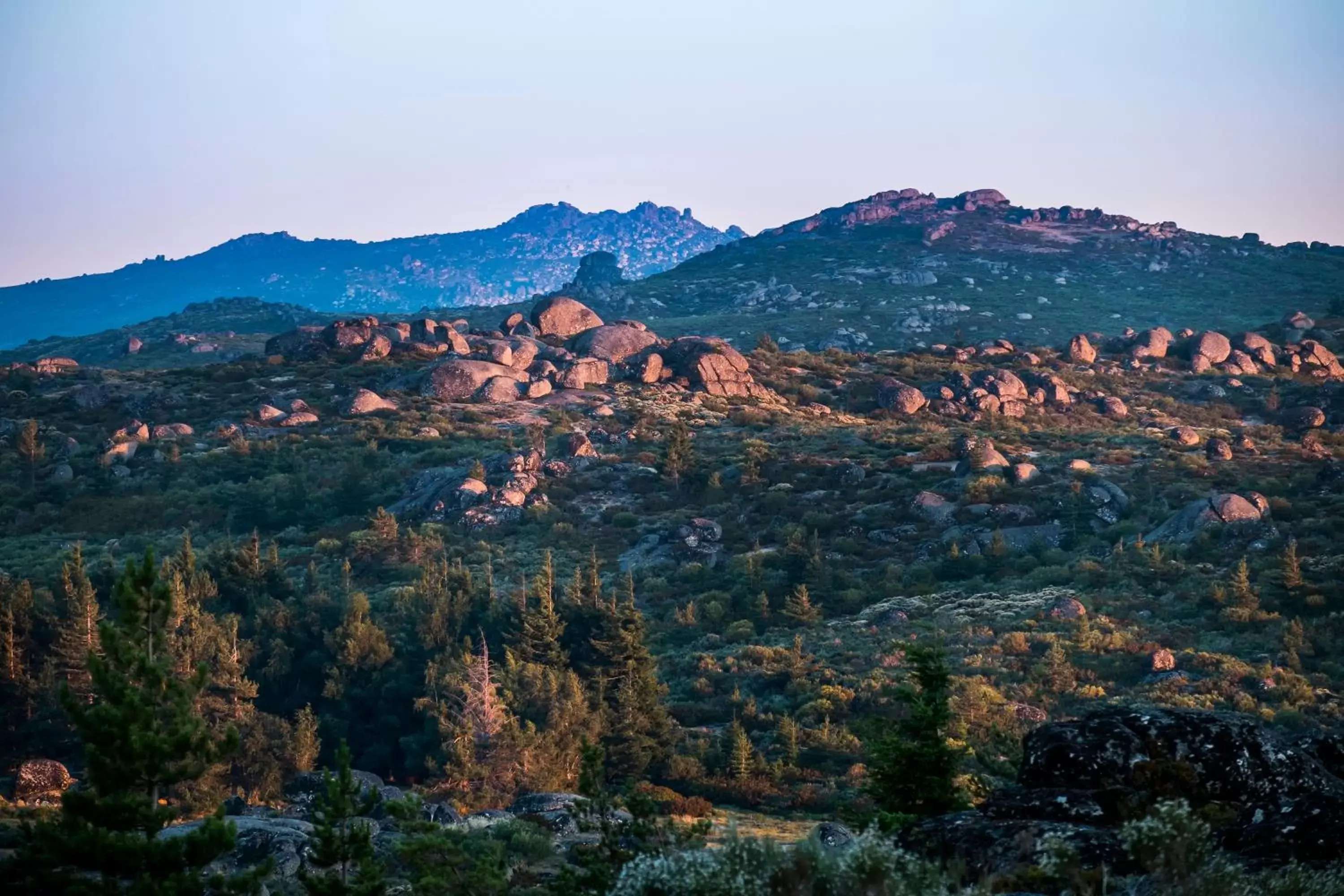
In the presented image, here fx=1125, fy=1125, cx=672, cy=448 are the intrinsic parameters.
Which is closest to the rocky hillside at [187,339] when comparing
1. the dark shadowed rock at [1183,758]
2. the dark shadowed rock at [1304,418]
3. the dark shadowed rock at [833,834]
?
the dark shadowed rock at [1304,418]

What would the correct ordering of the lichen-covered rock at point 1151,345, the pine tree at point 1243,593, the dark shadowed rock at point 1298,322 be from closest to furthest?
1. the pine tree at point 1243,593
2. the lichen-covered rock at point 1151,345
3. the dark shadowed rock at point 1298,322

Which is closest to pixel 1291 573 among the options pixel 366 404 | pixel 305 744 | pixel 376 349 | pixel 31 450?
pixel 305 744

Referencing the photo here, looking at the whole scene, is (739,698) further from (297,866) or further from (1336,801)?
(1336,801)

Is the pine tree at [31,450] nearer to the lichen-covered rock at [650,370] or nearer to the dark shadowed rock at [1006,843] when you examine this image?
the lichen-covered rock at [650,370]

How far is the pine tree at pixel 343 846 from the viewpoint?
43.8ft

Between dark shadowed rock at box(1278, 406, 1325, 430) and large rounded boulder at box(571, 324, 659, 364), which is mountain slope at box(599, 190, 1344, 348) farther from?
dark shadowed rock at box(1278, 406, 1325, 430)

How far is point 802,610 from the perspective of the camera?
41.8 meters

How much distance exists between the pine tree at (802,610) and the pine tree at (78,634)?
75.2 ft

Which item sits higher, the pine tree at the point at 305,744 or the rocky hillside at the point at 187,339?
the rocky hillside at the point at 187,339

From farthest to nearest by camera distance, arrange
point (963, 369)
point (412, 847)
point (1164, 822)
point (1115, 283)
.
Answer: point (1115, 283) < point (963, 369) < point (412, 847) < point (1164, 822)

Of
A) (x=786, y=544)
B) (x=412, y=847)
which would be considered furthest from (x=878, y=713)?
(x=412, y=847)

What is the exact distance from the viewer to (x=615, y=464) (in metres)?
62.3

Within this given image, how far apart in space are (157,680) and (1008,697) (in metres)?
25.0

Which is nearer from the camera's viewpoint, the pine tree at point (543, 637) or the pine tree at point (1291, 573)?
the pine tree at point (543, 637)
